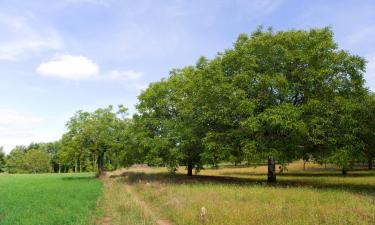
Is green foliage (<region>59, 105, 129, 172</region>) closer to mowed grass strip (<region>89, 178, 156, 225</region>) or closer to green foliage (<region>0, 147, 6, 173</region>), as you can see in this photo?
mowed grass strip (<region>89, 178, 156, 225</region>)

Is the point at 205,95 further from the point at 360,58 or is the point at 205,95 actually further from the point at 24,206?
the point at 24,206

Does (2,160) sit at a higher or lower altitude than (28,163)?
higher

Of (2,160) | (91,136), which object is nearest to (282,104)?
(91,136)

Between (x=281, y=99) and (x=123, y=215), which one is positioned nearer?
(x=123, y=215)

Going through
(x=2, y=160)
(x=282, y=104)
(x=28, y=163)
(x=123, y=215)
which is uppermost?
(x=282, y=104)

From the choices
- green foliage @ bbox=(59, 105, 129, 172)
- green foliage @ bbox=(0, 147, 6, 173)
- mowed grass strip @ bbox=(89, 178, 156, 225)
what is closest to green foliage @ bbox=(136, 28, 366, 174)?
mowed grass strip @ bbox=(89, 178, 156, 225)

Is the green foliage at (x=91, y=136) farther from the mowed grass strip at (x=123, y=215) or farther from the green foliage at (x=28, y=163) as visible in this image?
the green foliage at (x=28, y=163)

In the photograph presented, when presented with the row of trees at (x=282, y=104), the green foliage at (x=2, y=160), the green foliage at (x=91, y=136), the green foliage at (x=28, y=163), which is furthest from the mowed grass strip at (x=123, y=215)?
the green foliage at (x=2, y=160)

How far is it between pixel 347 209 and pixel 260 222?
4214 mm

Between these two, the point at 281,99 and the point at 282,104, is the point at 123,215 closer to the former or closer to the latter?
the point at 282,104

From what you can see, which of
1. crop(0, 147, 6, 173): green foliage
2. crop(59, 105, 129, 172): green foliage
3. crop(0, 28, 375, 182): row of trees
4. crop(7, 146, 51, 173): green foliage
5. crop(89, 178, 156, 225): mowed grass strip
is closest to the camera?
crop(89, 178, 156, 225): mowed grass strip

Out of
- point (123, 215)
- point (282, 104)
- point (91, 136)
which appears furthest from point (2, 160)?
point (123, 215)

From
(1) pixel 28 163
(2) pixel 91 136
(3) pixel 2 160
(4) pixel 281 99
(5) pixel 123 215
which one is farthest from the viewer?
(3) pixel 2 160

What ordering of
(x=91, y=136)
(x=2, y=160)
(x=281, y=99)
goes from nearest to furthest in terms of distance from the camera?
1. (x=281, y=99)
2. (x=91, y=136)
3. (x=2, y=160)
